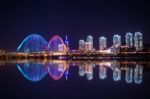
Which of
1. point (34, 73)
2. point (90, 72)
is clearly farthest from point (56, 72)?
point (90, 72)

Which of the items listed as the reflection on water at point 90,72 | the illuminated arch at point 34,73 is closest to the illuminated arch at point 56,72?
the reflection on water at point 90,72

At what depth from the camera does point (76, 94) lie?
11891 mm

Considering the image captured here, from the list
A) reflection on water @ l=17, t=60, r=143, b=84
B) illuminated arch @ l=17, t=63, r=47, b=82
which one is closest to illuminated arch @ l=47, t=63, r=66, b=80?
reflection on water @ l=17, t=60, r=143, b=84

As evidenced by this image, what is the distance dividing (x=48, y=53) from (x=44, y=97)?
72.3 m

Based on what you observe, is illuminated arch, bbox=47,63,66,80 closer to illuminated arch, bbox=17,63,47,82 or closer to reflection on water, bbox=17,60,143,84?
reflection on water, bbox=17,60,143,84

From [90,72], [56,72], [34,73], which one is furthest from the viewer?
[34,73]

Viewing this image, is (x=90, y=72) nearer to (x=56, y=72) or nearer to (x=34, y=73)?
(x=56, y=72)

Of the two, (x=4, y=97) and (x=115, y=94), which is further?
(x=115, y=94)

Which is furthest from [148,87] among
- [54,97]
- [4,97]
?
[4,97]

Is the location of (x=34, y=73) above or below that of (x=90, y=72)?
below

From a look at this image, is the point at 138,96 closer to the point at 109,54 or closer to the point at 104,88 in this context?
the point at 104,88

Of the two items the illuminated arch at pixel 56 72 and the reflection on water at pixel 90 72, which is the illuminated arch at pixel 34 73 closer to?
the reflection on water at pixel 90 72

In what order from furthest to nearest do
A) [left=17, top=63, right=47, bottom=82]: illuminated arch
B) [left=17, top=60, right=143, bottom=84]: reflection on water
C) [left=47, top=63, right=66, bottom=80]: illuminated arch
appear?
[left=47, top=63, right=66, bottom=80]: illuminated arch < [left=17, top=63, right=47, bottom=82]: illuminated arch < [left=17, top=60, right=143, bottom=84]: reflection on water

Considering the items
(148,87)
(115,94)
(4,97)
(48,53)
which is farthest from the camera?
(48,53)
